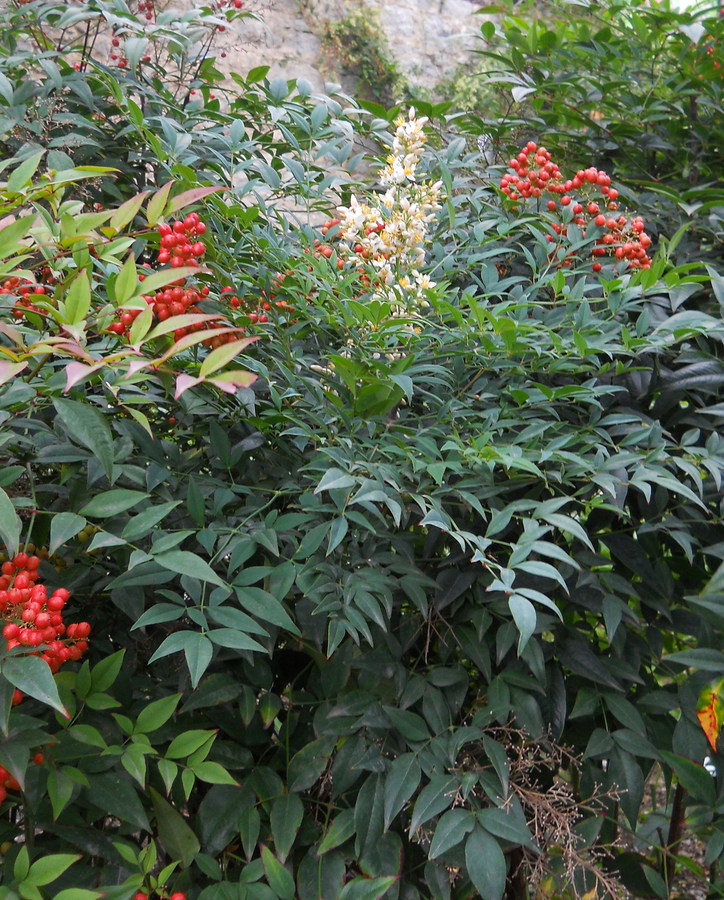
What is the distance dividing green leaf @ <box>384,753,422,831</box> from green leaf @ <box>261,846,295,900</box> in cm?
Answer: 12

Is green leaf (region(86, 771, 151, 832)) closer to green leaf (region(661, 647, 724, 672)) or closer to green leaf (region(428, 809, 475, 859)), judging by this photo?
green leaf (region(428, 809, 475, 859))

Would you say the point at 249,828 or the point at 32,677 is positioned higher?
the point at 32,677

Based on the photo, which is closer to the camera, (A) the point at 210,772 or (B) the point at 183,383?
(B) the point at 183,383

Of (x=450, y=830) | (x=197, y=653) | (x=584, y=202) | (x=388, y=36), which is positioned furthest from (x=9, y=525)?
(x=388, y=36)

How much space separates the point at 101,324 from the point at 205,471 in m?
0.31

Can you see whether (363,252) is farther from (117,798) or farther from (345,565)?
(117,798)

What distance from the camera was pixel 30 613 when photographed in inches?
26.4

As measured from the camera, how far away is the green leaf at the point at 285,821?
0.85 meters

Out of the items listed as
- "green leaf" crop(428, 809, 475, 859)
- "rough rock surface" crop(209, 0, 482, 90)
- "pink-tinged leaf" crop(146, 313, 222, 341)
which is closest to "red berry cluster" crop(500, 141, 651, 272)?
"pink-tinged leaf" crop(146, 313, 222, 341)

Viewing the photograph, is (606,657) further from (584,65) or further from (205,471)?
(584,65)

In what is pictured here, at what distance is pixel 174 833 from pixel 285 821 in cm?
13

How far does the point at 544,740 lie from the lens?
0.90 m

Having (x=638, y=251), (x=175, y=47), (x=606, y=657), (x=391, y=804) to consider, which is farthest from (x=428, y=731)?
(x=175, y=47)

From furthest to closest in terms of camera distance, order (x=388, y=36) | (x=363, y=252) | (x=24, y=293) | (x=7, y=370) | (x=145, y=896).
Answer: (x=388, y=36) → (x=363, y=252) → (x=24, y=293) → (x=145, y=896) → (x=7, y=370)
